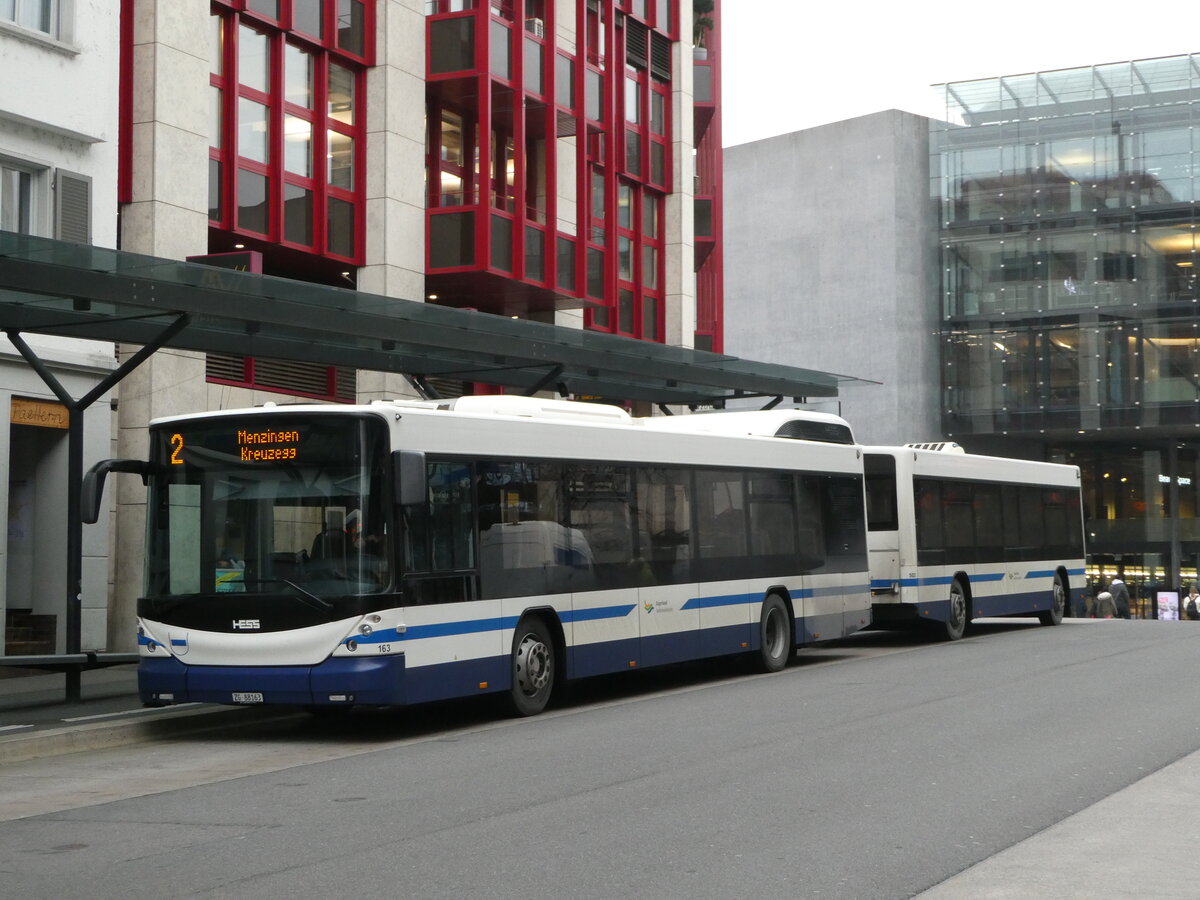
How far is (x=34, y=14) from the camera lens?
838 inches

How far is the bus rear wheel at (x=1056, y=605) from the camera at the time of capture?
95.3ft

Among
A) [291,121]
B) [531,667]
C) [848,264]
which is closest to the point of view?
[531,667]

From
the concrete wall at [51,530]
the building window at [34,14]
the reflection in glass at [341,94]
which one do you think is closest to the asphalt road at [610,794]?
the concrete wall at [51,530]

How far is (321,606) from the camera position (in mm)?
13250

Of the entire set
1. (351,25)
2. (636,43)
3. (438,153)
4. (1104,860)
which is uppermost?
(636,43)

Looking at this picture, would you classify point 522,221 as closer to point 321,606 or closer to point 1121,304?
point 321,606

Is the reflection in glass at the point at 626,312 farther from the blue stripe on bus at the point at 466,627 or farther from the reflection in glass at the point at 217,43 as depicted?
the blue stripe on bus at the point at 466,627

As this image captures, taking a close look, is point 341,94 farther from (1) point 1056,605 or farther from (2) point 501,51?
(1) point 1056,605

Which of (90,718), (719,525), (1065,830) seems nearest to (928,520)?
(719,525)

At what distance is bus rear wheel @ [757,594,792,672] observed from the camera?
1948 cm

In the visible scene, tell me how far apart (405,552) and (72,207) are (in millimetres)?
10118

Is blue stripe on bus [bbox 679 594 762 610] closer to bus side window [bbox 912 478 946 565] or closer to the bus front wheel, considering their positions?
bus side window [bbox 912 478 946 565]

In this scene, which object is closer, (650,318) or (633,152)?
(633,152)

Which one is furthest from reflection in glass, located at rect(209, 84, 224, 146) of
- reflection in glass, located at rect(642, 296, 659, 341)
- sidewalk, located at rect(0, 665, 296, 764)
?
reflection in glass, located at rect(642, 296, 659, 341)
